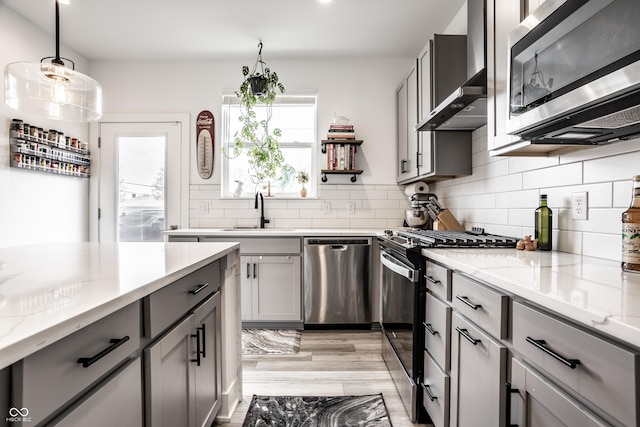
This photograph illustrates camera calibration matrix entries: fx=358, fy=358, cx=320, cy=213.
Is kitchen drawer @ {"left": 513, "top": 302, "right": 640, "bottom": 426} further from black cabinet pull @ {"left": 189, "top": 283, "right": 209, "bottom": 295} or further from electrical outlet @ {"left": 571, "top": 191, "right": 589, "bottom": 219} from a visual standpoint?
black cabinet pull @ {"left": 189, "top": 283, "right": 209, "bottom": 295}

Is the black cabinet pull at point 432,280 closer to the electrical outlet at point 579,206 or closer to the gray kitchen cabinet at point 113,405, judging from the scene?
the electrical outlet at point 579,206

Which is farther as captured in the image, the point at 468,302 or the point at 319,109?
the point at 319,109

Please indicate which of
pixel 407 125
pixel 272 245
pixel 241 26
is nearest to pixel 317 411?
pixel 272 245

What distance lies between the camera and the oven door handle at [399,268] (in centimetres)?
183

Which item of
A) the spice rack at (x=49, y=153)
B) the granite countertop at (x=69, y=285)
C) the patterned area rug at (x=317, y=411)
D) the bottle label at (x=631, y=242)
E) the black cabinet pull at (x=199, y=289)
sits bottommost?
the patterned area rug at (x=317, y=411)

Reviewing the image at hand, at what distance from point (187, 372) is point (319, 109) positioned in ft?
10.1

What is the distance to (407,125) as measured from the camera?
3.36 meters

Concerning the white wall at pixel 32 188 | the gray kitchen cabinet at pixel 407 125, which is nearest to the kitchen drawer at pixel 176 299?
the gray kitchen cabinet at pixel 407 125

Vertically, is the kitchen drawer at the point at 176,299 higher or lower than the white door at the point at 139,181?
lower

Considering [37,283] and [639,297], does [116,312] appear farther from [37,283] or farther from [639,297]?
[639,297]

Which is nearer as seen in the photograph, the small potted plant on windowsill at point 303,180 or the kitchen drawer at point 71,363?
the kitchen drawer at point 71,363

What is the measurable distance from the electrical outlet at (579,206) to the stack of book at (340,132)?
90.7 inches

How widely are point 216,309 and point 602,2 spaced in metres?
1.79

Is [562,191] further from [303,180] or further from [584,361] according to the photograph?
[303,180]
